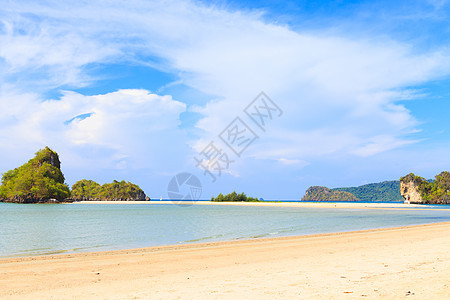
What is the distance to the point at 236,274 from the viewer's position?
12.1 meters

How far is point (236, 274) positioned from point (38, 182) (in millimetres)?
176646

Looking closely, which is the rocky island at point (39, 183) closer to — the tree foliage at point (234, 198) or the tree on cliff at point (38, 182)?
the tree on cliff at point (38, 182)

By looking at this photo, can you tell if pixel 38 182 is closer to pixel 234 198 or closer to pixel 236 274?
pixel 234 198

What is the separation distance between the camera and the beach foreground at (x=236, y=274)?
9039mm

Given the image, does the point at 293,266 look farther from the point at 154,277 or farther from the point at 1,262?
the point at 1,262

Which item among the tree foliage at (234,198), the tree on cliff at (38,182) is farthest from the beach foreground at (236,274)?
the tree on cliff at (38,182)

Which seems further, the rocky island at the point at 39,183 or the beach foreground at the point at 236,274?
the rocky island at the point at 39,183

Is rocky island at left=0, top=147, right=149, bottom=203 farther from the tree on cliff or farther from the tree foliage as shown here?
the tree foliage

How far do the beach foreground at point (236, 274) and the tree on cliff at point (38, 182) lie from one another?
16744 centimetres

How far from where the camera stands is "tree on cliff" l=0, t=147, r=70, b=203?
6442 inches

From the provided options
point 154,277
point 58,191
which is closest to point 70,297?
point 154,277

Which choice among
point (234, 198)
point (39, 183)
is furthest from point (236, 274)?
point (39, 183)

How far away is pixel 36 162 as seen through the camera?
572ft

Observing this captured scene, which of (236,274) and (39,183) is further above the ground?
(39,183)
